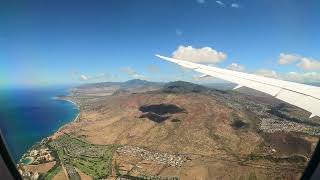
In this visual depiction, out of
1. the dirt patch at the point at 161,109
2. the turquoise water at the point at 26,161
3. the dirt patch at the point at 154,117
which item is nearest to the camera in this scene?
the turquoise water at the point at 26,161

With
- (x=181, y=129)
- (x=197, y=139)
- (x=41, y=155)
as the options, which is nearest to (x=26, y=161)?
(x=41, y=155)

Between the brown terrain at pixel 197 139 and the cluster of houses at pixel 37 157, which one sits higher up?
the brown terrain at pixel 197 139

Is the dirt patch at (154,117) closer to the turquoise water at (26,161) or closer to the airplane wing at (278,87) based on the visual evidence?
the turquoise water at (26,161)

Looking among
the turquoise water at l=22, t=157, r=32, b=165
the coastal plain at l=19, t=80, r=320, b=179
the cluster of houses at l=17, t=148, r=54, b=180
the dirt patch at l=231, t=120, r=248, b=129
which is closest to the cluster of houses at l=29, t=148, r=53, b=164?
the cluster of houses at l=17, t=148, r=54, b=180

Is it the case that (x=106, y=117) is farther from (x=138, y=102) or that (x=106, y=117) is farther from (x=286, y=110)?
(x=286, y=110)

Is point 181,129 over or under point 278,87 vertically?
under

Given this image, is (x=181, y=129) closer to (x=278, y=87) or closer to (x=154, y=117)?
(x=154, y=117)

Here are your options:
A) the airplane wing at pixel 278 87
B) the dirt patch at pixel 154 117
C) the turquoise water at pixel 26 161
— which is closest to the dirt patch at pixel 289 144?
the dirt patch at pixel 154 117

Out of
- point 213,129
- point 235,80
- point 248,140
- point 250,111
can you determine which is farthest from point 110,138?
point 235,80
